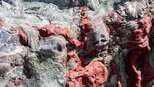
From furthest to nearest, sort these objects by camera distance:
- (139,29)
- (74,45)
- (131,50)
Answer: (131,50) < (139,29) < (74,45)

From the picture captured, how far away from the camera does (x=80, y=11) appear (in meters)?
1.27

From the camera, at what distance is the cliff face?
3.36ft

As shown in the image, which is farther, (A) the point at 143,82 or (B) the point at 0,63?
(A) the point at 143,82

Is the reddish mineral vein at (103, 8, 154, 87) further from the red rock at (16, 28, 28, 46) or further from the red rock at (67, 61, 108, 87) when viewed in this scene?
the red rock at (16, 28, 28, 46)

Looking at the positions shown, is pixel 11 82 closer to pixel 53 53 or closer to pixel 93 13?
pixel 53 53

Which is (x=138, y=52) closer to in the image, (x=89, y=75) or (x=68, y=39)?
(x=89, y=75)

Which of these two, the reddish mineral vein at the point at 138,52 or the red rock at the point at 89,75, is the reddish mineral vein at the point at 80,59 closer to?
the red rock at the point at 89,75

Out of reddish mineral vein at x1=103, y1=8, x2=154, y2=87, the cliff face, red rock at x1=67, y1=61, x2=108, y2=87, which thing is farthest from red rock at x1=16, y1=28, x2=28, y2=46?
reddish mineral vein at x1=103, y1=8, x2=154, y2=87

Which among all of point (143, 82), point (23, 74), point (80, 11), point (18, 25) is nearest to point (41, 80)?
point (23, 74)

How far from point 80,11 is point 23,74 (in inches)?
21.4

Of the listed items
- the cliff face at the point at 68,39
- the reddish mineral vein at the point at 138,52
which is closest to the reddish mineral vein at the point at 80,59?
the cliff face at the point at 68,39

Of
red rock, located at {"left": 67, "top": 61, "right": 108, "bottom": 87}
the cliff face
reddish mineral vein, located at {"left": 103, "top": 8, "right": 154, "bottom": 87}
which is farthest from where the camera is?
reddish mineral vein, located at {"left": 103, "top": 8, "right": 154, "bottom": 87}

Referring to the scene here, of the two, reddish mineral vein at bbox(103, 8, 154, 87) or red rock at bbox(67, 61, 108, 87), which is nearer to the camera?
red rock at bbox(67, 61, 108, 87)

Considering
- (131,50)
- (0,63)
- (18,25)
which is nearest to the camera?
(0,63)
